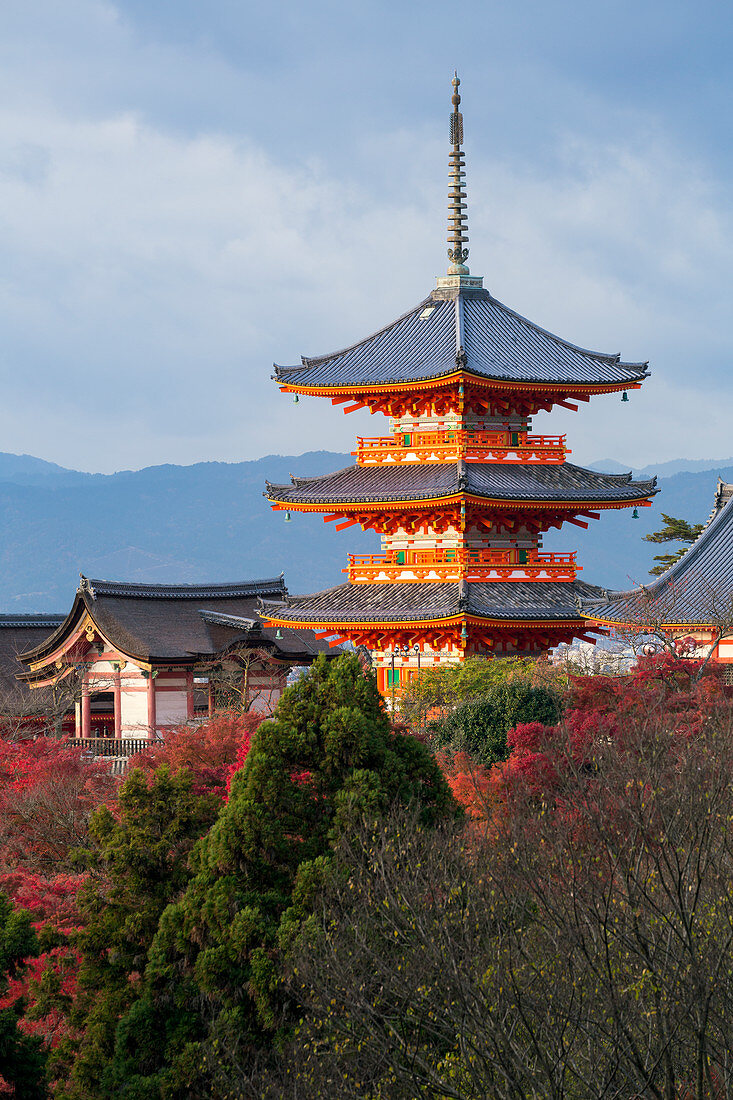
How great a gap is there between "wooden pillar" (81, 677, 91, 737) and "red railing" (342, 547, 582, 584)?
973cm

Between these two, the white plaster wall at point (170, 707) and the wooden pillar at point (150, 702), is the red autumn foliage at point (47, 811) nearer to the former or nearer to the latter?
the wooden pillar at point (150, 702)

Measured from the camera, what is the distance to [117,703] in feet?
129

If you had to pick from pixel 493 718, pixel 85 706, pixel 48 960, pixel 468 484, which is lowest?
pixel 48 960

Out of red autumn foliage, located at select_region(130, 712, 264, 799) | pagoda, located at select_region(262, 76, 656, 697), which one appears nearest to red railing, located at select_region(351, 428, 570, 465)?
pagoda, located at select_region(262, 76, 656, 697)

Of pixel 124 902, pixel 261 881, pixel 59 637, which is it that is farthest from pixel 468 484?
pixel 261 881

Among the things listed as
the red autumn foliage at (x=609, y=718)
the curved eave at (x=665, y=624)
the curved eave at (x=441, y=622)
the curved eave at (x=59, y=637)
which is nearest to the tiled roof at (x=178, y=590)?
the curved eave at (x=59, y=637)

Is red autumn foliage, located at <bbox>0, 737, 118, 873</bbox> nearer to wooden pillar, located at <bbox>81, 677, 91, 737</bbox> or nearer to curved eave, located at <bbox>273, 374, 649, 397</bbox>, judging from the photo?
wooden pillar, located at <bbox>81, 677, 91, 737</bbox>

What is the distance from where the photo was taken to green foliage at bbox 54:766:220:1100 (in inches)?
629

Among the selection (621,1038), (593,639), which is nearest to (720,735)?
(621,1038)

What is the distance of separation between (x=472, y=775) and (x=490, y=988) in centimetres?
1093

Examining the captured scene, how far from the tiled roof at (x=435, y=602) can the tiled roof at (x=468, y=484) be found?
101 inches

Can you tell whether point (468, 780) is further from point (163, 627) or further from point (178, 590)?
point (178, 590)

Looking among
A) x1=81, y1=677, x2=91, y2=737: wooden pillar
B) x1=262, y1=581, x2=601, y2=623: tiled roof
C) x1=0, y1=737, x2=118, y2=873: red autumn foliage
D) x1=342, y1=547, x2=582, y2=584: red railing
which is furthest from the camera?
x1=81, y1=677, x2=91, y2=737: wooden pillar

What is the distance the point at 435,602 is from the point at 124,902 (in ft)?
58.7
